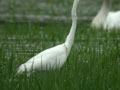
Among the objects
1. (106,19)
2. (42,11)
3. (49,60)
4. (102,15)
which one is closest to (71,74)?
(49,60)

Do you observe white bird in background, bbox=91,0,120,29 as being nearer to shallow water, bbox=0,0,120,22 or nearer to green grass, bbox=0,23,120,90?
shallow water, bbox=0,0,120,22

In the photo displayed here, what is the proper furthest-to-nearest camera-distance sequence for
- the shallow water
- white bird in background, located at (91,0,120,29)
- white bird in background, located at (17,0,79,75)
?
the shallow water
white bird in background, located at (91,0,120,29)
white bird in background, located at (17,0,79,75)

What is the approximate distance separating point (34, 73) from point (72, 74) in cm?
71

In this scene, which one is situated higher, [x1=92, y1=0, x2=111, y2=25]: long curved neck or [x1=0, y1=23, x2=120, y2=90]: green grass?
[x1=92, y1=0, x2=111, y2=25]: long curved neck

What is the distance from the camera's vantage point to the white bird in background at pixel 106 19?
1450 cm

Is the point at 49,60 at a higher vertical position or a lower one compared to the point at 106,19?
lower

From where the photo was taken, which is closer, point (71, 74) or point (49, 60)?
point (71, 74)

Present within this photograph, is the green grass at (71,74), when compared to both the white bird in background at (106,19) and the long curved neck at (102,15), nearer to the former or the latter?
the white bird in background at (106,19)

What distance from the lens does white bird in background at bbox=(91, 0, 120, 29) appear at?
14500 millimetres

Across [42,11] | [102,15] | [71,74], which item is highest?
[42,11]

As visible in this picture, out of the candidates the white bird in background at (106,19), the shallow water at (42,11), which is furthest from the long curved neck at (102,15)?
the shallow water at (42,11)

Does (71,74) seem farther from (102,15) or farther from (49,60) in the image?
(102,15)

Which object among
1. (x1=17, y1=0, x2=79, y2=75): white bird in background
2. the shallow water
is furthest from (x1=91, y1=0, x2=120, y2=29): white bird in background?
(x1=17, y1=0, x2=79, y2=75): white bird in background

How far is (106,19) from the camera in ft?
50.3
